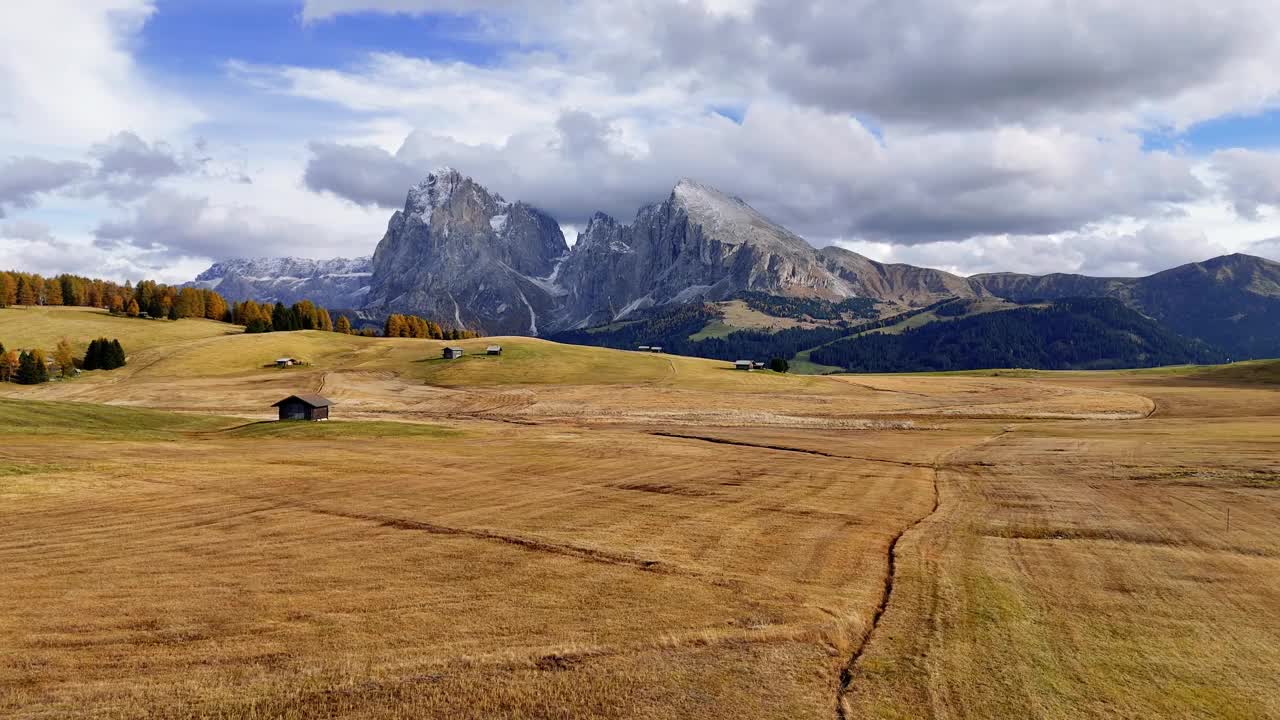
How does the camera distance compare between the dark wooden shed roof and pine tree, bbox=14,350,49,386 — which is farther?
pine tree, bbox=14,350,49,386

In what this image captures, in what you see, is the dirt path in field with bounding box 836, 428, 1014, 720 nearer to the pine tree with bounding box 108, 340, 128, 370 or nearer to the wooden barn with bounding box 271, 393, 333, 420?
the wooden barn with bounding box 271, 393, 333, 420

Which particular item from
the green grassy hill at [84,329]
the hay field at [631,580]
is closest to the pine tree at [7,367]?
the green grassy hill at [84,329]

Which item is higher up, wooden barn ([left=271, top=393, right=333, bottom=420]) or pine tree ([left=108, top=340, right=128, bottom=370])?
pine tree ([left=108, top=340, right=128, bottom=370])

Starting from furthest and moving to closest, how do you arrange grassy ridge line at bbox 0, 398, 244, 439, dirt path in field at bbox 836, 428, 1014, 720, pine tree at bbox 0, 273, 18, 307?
pine tree at bbox 0, 273, 18, 307, grassy ridge line at bbox 0, 398, 244, 439, dirt path in field at bbox 836, 428, 1014, 720

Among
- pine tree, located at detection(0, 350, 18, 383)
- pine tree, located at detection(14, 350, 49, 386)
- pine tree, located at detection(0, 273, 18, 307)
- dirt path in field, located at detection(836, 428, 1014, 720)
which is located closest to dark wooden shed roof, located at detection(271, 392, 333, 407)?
dirt path in field, located at detection(836, 428, 1014, 720)

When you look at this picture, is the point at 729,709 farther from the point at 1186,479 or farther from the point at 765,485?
the point at 1186,479

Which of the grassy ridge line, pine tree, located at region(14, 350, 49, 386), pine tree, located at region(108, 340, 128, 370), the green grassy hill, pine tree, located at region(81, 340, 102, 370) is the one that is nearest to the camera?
the grassy ridge line

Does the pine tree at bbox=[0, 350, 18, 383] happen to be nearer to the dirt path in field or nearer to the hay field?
the hay field

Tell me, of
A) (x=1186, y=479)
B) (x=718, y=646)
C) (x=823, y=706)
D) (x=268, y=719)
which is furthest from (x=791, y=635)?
(x=1186, y=479)

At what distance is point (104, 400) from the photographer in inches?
4466

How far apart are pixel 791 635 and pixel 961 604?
650cm

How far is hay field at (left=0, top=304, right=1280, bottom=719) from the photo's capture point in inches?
657

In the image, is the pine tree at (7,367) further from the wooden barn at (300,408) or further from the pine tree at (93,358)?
the wooden barn at (300,408)

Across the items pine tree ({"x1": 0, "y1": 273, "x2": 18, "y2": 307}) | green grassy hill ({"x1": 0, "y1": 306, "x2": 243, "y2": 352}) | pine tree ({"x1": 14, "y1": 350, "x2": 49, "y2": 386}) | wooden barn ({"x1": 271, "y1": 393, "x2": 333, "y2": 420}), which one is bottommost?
wooden barn ({"x1": 271, "y1": 393, "x2": 333, "y2": 420})
